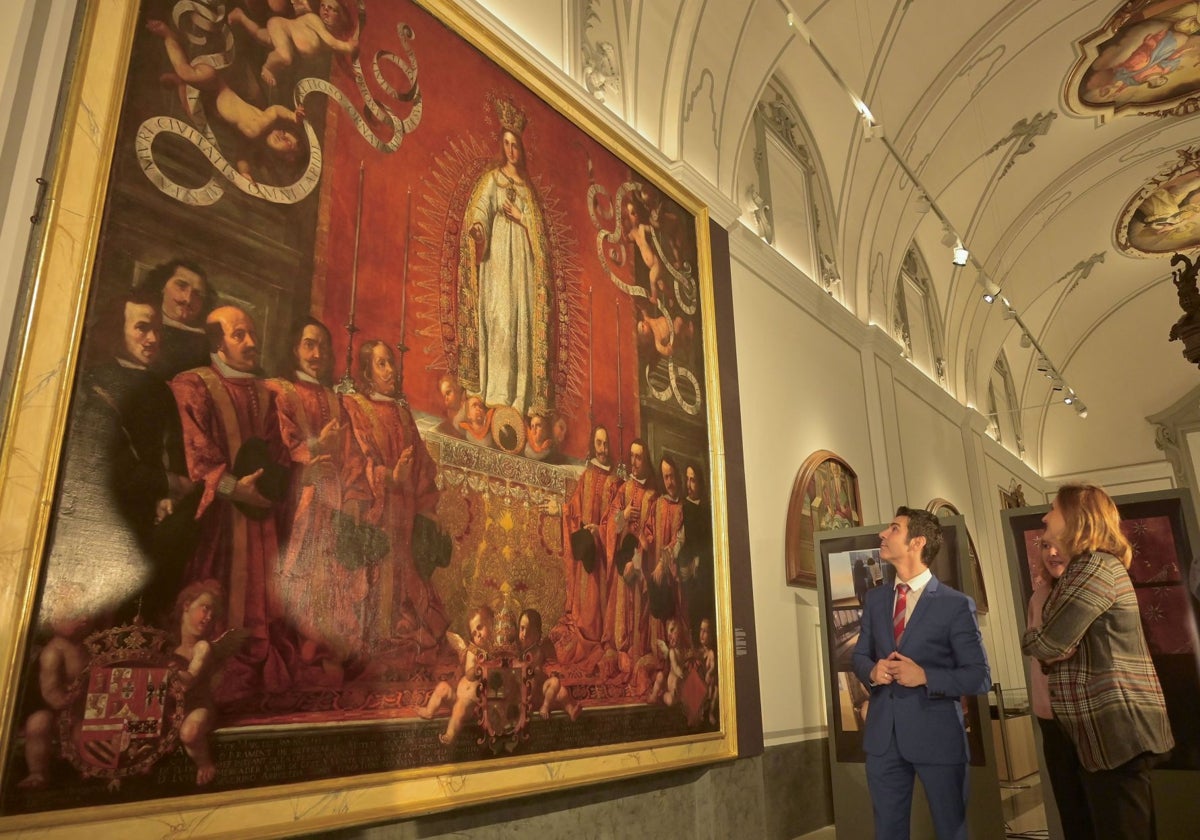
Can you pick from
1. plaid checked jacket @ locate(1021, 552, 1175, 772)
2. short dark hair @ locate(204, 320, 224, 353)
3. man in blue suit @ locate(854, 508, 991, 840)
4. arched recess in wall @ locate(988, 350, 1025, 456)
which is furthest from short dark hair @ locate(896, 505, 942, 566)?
arched recess in wall @ locate(988, 350, 1025, 456)

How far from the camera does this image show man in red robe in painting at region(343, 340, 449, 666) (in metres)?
4.25

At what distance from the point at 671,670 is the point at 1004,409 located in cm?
1636

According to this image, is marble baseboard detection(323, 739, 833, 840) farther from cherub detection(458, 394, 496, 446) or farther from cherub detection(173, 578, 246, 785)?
cherub detection(458, 394, 496, 446)

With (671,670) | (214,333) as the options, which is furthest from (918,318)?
(214,333)

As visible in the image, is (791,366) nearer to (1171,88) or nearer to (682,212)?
(682,212)

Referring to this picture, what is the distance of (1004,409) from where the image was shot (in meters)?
19.8

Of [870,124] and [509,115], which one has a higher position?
[870,124]

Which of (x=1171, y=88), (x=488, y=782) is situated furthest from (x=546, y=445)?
(x=1171, y=88)

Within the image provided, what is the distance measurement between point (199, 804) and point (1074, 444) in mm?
23762

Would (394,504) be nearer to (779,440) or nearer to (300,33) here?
(300,33)

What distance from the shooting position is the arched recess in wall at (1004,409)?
738 inches

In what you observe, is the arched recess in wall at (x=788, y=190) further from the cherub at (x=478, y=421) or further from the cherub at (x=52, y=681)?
the cherub at (x=52, y=681)

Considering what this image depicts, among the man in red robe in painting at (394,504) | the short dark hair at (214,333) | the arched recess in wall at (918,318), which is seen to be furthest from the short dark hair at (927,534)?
the arched recess in wall at (918,318)

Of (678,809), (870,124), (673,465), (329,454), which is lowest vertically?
(678,809)
